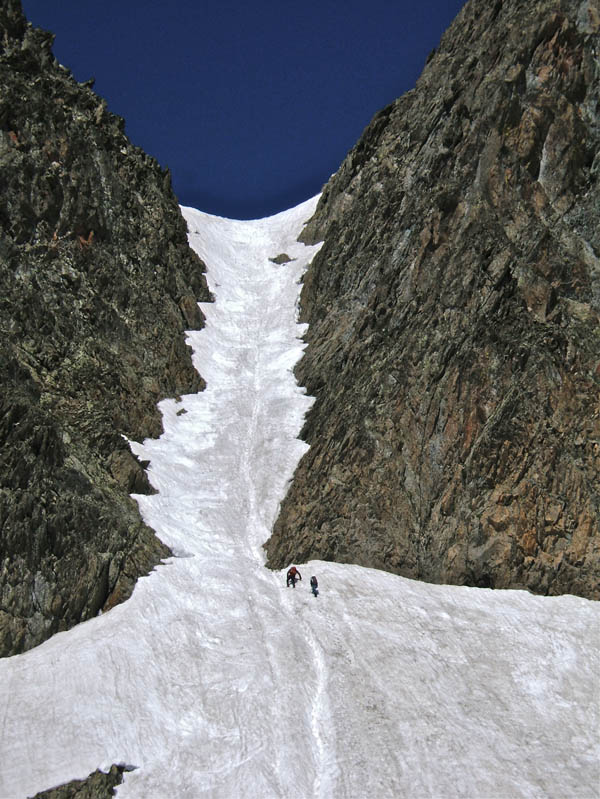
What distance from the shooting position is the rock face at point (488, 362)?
96.0 ft

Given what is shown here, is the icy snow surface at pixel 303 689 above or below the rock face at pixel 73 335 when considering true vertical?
below

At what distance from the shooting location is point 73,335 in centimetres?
4094

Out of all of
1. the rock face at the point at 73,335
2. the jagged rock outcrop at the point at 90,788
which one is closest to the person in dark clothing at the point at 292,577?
the rock face at the point at 73,335

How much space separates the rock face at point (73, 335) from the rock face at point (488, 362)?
8.95 metres

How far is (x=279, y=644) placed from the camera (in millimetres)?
26797

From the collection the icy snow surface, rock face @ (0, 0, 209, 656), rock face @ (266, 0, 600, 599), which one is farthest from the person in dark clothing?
rock face @ (0, 0, 209, 656)

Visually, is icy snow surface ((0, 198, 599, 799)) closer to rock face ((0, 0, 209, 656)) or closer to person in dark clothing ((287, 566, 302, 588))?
person in dark clothing ((287, 566, 302, 588))

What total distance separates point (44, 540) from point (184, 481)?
12278 mm

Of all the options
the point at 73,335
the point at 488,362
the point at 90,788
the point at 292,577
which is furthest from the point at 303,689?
the point at 73,335

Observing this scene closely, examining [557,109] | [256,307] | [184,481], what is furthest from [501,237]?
[256,307]

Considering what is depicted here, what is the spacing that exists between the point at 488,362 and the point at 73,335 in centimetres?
2328

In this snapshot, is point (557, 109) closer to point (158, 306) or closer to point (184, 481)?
point (184, 481)

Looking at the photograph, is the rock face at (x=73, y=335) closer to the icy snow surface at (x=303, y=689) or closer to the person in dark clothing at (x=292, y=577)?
the icy snow surface at (x=303, y=689)

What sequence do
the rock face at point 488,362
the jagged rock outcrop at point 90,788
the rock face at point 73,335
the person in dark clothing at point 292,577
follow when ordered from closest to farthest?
the jagged rock outcrop at point 90,788 → the rock face at point 73,335 → the rock face at point 488,362 → the person in dark clothing at point 292,577
